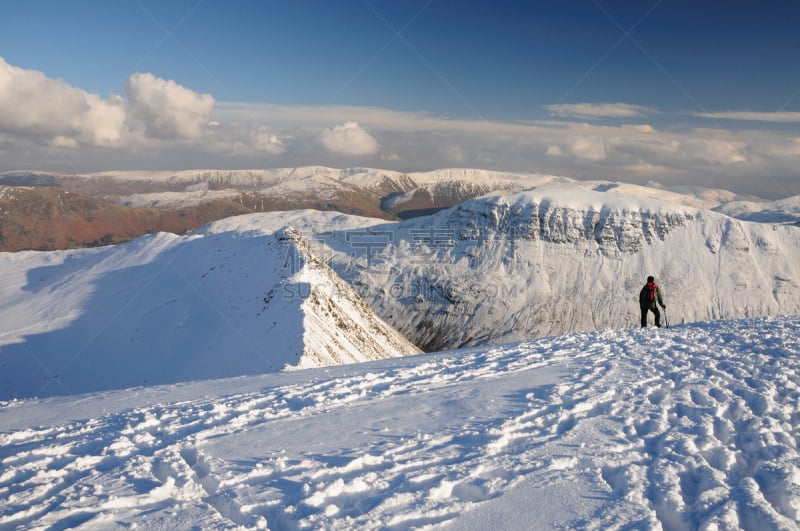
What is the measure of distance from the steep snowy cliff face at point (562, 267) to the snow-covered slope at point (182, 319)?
176ft

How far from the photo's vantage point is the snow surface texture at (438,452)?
18.4 feet

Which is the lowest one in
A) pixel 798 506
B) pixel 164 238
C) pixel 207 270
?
pixel 798 506

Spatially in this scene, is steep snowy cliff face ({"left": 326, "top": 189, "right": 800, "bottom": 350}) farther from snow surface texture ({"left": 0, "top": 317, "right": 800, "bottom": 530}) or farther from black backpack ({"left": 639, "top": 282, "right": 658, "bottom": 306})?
snow surface texture ({"left": 0, "top": 317, "right": 800, "bottom": 530})

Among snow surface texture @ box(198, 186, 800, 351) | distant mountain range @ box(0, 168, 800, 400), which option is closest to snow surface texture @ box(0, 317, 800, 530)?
distant mountain range @ box(0, 168, 800, 400)

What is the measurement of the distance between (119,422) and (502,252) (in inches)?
4301

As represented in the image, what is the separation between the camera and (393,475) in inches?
258

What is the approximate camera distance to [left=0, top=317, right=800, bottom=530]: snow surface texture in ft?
18.4

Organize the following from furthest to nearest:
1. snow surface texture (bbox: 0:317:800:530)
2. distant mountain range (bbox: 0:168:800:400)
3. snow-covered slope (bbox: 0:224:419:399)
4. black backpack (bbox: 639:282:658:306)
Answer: distant mountain range (bbox: 0:168:800:400) < snow-covered slope (bbox: 0:224:419:399) < black backpack (bbox: 639:282:658:306) < snow surface texture (bbox: 0:317:800:530)

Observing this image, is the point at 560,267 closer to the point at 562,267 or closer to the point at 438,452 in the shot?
the point at 562,267

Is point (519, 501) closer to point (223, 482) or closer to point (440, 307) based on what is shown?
point (223, 482)

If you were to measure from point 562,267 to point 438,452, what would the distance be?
11134cm

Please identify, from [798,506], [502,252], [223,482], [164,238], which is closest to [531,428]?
[798,506]

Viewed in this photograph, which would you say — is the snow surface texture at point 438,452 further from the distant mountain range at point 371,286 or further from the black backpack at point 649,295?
the distant mountain range at point 371,286

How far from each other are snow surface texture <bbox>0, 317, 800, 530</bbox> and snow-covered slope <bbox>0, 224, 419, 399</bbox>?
72.5 feet
